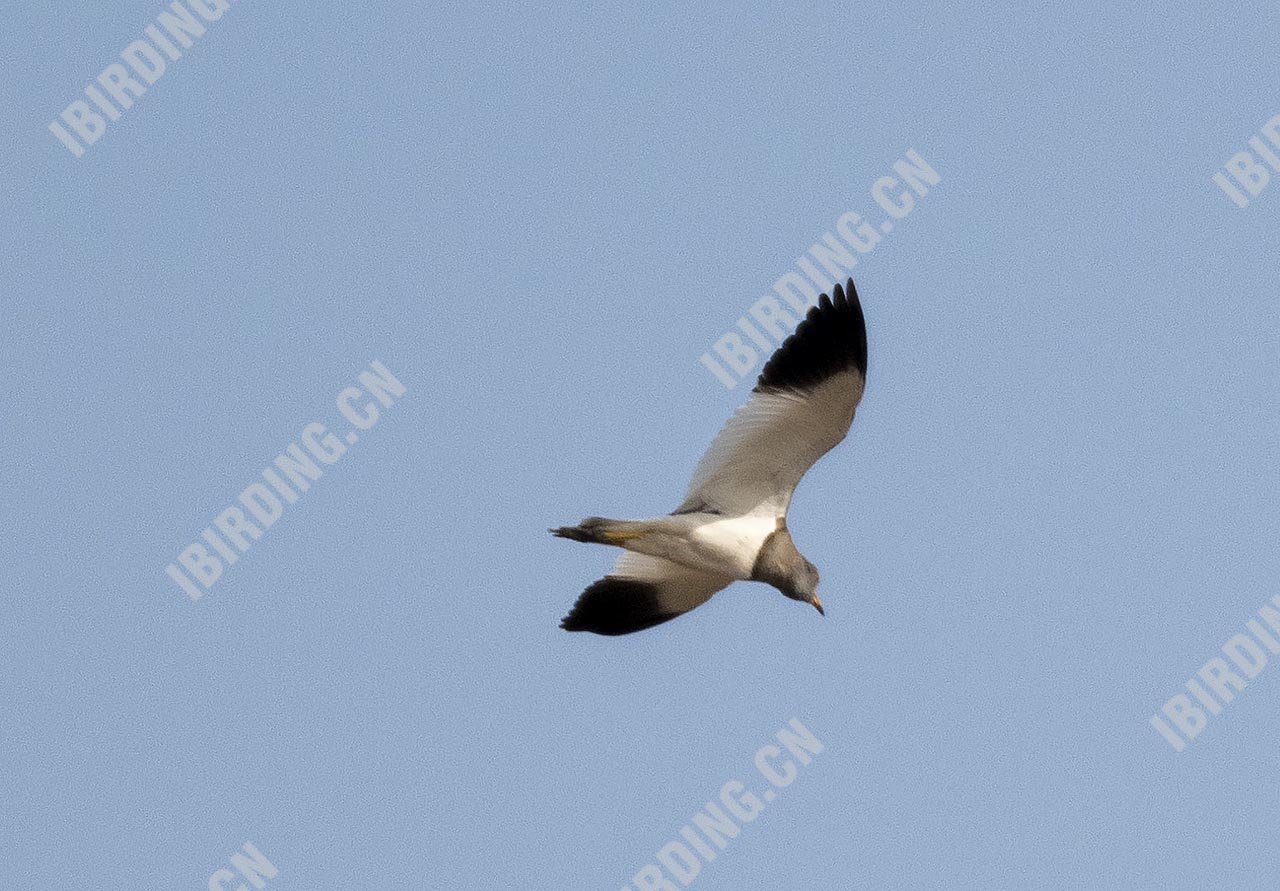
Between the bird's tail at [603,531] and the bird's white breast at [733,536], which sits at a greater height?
the bird's tail at [603,531]

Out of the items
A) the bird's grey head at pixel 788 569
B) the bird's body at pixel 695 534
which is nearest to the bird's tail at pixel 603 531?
the bird's body at pixel 695 534

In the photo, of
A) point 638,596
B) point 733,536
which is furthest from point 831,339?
point 638,596

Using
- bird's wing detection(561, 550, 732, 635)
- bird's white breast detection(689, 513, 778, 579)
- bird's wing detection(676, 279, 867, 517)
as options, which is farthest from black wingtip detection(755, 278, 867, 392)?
bird's wing detection(561, 550, 732, 635)

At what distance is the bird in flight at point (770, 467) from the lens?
16.9m

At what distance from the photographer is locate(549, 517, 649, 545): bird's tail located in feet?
57.1

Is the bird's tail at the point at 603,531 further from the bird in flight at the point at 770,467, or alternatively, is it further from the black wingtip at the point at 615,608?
the black wingtip at the point at 615,608

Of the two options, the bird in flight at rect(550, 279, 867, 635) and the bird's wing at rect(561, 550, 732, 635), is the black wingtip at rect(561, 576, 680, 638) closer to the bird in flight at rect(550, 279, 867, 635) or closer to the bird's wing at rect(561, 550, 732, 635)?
the bird's wing at rect(561, 550, 732, 635)

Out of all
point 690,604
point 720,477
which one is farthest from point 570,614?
point 720,477

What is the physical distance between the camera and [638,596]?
19.4 metres

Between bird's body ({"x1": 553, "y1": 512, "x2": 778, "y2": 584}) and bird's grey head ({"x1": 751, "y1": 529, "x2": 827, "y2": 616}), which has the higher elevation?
bird's body ({"x1": 553, "y1": 512, "x2": 778, "y2": 584})

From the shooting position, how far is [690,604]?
19.5 meters

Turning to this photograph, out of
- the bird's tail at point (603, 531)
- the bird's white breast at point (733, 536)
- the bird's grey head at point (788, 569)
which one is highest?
the bird's tail at point (603, 531)

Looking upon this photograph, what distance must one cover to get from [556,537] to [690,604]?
2548mm

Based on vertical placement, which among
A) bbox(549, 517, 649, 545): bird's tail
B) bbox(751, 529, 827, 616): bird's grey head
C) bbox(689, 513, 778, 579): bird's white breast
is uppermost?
bbox(549, 517, 649, 545): bird's tail
